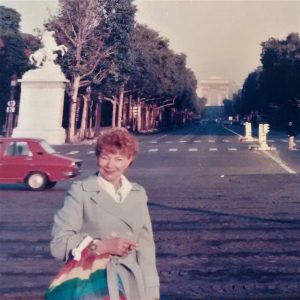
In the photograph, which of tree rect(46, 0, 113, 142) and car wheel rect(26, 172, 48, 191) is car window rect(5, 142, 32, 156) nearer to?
car wheel rect(26, 172, 48, 191)

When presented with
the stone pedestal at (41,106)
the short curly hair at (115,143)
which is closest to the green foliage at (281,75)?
the stone pedestal at (41,106)

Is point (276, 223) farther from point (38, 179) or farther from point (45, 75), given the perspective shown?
point (45, 75)

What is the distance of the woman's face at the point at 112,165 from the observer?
3229 mm

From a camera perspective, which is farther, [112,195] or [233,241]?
[233,241]

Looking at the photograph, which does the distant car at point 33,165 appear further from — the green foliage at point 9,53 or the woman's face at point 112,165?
the green foliage at point 9,53

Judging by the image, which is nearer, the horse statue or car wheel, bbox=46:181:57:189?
car wheel, bbox=46:181:57:189

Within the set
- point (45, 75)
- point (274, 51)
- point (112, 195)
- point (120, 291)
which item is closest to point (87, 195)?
point (112, 195)

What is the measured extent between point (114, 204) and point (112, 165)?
0.66 feet

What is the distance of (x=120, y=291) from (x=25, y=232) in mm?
7511

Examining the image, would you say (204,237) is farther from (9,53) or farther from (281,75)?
(281,75)

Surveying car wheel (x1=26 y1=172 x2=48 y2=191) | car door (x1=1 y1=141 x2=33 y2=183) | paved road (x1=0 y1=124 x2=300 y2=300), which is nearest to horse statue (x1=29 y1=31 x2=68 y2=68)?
paved road (x1=0 y1=124 x2=300 y2=300)

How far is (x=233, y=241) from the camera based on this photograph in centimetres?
930

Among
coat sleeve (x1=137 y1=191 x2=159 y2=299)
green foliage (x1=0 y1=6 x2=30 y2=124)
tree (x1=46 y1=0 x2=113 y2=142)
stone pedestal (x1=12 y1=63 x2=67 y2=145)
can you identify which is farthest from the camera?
green foliage (x1=0 y1=6 x2=30 y2=124)

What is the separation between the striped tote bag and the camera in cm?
291
